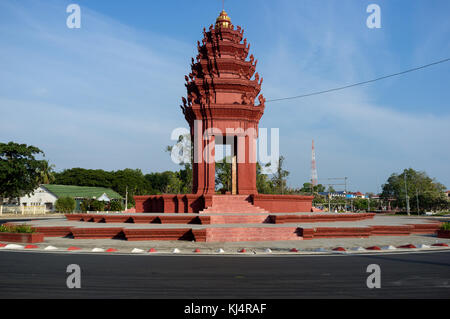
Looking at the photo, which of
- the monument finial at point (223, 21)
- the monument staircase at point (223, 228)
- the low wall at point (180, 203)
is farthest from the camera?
the monument finial at point (223, 21)

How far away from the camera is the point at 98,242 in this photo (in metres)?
14.0

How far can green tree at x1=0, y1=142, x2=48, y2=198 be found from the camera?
1681 inches

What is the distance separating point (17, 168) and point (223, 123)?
34394 millimetres

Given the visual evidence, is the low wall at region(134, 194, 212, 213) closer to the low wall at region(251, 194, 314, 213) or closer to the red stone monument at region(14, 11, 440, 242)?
the red stone monument at region(14, 11, 440, 242)

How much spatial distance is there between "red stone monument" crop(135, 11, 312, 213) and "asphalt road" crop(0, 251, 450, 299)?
11.5 metres

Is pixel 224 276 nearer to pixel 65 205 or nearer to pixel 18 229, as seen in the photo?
pixel 18 229

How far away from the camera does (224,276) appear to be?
296 inches

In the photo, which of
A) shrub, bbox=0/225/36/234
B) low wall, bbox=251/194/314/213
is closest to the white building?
shrub, bbox=0/225/36/234

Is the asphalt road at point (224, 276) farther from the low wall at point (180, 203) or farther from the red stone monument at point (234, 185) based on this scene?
the low wall at point (180, 203)

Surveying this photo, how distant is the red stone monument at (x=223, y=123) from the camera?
22.5m

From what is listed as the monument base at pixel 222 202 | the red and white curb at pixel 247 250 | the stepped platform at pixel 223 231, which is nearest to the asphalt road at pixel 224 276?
the red and white curb at pixel 247 250

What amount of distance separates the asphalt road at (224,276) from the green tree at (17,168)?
38.4 metres
